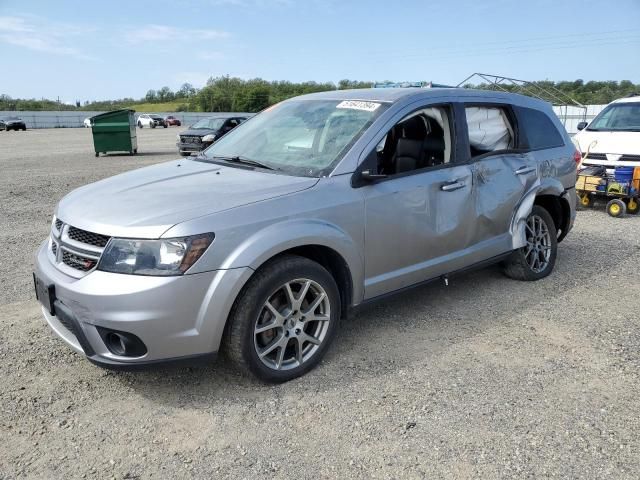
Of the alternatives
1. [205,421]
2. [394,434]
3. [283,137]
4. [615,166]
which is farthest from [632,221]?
[205,421]

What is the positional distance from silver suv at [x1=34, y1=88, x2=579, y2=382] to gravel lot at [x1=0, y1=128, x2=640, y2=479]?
36 centimetres

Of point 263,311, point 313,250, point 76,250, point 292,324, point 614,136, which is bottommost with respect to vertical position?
point 292,324

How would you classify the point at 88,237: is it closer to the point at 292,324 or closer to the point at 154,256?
the point at 154,256

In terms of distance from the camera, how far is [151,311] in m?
2.78

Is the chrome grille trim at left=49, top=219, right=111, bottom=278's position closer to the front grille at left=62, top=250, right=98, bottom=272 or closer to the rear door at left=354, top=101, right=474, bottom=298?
the front grille at left=62, top=250, right=98, bottom=272

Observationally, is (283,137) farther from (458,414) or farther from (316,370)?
(458,414)

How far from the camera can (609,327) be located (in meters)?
4.22

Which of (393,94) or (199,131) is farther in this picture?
(199,131)

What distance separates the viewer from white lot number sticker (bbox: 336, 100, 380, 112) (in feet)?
12.8

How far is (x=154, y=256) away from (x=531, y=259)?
12.3 ft

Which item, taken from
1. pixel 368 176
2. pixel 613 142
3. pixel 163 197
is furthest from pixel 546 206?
pixel 613 142

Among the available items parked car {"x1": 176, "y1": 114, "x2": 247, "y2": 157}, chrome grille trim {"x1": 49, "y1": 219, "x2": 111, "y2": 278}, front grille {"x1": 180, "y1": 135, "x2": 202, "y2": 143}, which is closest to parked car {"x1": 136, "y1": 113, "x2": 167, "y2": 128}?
parked car {"x1": 176, "y1": 114, "x2": 247, "y2": 157}

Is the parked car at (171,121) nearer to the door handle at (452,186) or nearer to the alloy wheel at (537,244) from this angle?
the alloy wheel at (537,244)

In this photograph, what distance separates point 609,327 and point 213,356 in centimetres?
307
